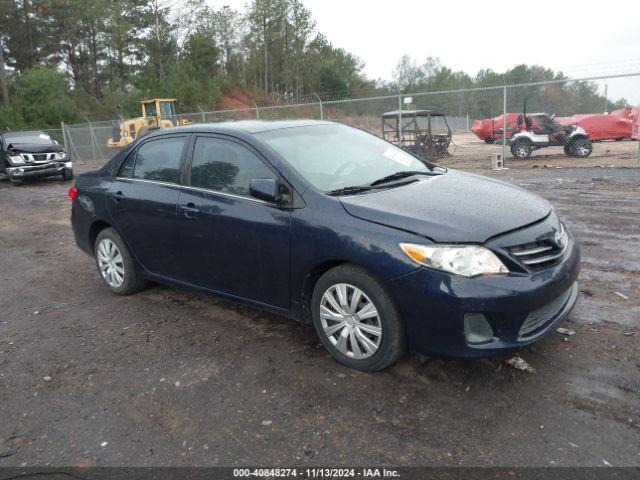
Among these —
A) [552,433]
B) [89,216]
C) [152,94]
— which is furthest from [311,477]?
[152,94]

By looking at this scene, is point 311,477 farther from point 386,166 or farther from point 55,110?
point 55,110

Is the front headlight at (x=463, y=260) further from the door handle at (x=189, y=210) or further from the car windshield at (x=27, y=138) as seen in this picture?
the car windshield at (x=27, y=138)

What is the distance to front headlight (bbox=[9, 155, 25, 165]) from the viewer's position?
15.8 meters

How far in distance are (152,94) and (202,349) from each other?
1871 inches

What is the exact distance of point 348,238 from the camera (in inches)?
125

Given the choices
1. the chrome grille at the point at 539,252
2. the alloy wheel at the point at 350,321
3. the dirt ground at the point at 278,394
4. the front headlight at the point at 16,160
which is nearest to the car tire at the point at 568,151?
the dirt ground at the point at 278,394

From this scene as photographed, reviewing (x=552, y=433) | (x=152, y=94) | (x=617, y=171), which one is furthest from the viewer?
(x=152, y=94)

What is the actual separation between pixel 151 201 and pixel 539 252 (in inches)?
123

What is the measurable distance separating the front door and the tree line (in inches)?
1485

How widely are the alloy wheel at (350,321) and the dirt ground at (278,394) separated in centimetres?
19

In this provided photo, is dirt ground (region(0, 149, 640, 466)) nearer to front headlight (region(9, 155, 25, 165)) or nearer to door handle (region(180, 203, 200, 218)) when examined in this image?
door handle (region(180, 203, 200, 218))

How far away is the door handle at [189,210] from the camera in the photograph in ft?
13.3

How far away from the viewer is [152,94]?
46875 millimetres

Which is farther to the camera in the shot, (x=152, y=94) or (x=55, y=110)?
(x=152, y=94)
